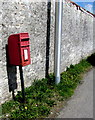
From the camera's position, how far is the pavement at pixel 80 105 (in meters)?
3.38

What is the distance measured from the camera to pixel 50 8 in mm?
4836

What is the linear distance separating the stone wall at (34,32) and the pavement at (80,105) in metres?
1.17

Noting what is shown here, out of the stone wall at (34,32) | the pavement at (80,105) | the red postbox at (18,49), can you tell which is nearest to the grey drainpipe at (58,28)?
the stone wall at (34,32)

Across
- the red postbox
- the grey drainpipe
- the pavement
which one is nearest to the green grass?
the pavement

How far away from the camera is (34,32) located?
4.28m

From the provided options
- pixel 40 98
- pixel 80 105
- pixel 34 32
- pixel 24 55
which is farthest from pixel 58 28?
pixel 80 105

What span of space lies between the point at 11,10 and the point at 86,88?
121 inches

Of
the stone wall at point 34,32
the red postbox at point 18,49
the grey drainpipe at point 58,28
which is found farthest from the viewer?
the grey drainpipe at point 58,28

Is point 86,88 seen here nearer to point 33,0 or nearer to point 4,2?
point 33,0

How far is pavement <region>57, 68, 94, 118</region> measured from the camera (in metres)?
3.38

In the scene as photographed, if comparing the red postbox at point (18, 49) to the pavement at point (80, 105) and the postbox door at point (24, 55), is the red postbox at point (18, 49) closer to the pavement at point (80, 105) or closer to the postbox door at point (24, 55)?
the postbox door at point (24, 55)

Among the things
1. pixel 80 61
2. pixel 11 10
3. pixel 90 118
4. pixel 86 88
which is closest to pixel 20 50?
pixel 11 10

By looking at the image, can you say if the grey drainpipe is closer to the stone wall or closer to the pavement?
the stone wall

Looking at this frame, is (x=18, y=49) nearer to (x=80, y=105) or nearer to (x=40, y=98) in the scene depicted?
(x=40, y=98)
